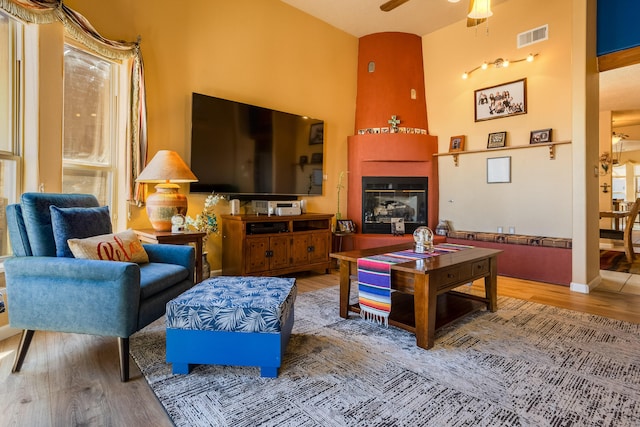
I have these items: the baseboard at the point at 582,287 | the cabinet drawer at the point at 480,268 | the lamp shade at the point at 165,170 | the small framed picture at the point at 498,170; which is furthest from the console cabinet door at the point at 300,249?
the baseboard at the point at 582,287

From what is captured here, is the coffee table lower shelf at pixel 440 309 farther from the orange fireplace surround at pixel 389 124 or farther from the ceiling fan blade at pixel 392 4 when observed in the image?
the ceiling fan blade at pixel 392 4

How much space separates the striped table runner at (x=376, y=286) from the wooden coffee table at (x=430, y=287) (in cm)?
7

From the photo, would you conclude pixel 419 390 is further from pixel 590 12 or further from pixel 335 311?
pixel 590 12

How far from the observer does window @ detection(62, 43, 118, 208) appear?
9.45ft

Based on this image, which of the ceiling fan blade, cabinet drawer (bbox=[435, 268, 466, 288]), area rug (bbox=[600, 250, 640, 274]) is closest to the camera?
cabinet drawer (bbox=[435, 268, 466, 288])

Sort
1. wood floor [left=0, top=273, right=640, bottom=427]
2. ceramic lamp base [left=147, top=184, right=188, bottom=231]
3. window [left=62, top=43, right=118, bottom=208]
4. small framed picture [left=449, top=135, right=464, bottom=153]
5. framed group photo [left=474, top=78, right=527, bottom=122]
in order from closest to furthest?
wood floor [left=0, top=273, right=640, bottom=427] → window [left=62, top=43, right=118, bottom=208] → ceramic lamp base [left=147, top=184, right=188, bottom=231] → framed group photo [left=474, top=78, right=527, bottom=122] → small framed picture [left=449, top=135, right=464, bottom=153]

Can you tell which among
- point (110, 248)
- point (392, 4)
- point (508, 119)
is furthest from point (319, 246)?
point (508, 119)

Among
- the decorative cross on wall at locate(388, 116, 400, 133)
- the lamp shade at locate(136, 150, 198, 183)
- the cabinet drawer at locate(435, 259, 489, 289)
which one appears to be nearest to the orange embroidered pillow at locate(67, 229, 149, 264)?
the lamp shade at locate(136, 150, 198, 183)

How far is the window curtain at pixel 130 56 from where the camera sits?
239 centimetres

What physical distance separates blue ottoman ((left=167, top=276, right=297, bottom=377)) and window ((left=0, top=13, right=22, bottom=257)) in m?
→ 1.62

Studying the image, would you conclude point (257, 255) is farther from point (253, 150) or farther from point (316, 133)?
point (316, 133)

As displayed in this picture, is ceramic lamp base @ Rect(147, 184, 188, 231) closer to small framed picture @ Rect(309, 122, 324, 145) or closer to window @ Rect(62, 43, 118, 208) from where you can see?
window @ Rect(62, 43, 118, 208)

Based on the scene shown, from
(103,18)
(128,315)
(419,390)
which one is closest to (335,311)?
(419,390)

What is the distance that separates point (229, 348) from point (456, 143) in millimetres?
4352
